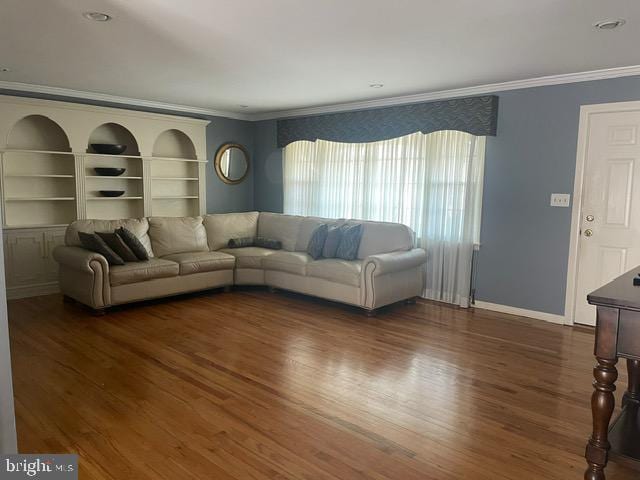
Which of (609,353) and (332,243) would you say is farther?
(332,243)

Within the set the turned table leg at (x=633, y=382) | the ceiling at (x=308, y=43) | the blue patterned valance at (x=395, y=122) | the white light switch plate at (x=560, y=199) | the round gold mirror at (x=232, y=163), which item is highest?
the ceiling at (x=308, y=43)

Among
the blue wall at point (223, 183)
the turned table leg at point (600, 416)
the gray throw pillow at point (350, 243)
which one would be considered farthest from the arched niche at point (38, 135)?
the turned table leg at point (600, 416)

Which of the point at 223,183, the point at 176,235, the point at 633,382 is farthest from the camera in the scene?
the point at 223,183

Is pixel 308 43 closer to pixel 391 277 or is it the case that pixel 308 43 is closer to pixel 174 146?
pixel 391 277

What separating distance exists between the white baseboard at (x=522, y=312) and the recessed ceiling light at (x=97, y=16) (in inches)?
173

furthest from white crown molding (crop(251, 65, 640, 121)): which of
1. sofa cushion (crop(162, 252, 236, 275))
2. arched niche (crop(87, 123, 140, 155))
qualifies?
sofa cushion (crop(162, 252, 236, 275))

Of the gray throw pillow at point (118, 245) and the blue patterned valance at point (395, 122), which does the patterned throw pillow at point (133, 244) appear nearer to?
the gray throw pillow at point (118, 245)

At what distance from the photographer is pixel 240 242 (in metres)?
6.37

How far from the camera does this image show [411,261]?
5121 millimetres

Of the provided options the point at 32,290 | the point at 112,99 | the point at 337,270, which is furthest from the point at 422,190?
the point at 32,290

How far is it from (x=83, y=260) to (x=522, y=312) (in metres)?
4.51

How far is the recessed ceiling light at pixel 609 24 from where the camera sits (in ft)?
9.68

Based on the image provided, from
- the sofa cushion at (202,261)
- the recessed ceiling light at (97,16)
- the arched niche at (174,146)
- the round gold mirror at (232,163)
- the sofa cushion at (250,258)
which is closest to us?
the recessed ceiling light at (97,16)

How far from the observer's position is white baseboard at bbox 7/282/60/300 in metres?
5.32
